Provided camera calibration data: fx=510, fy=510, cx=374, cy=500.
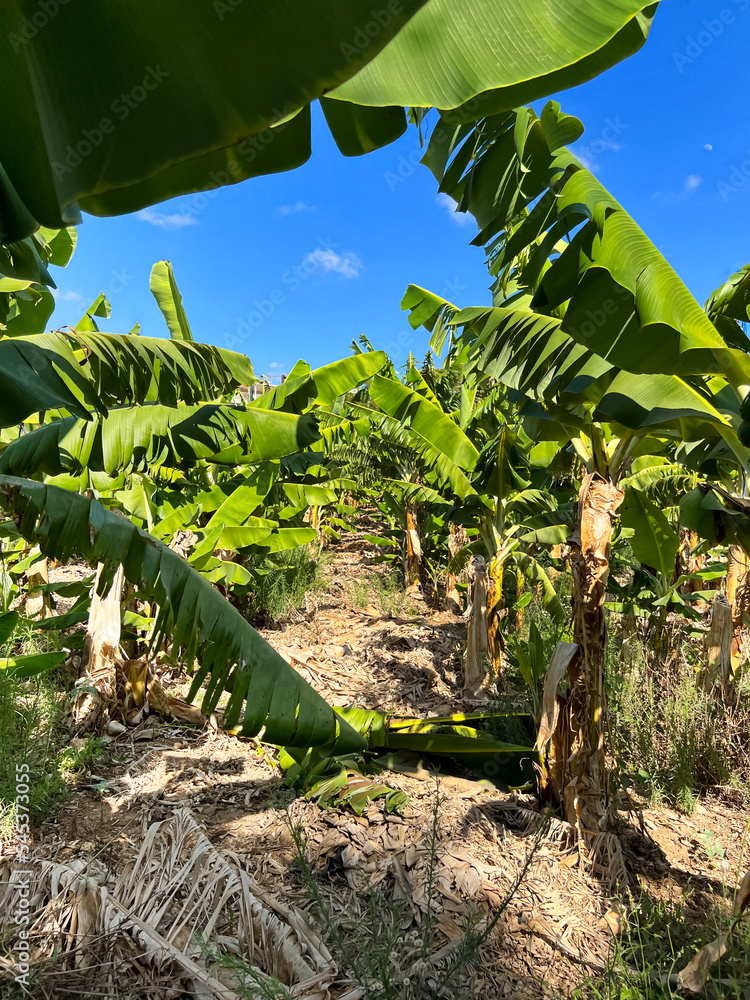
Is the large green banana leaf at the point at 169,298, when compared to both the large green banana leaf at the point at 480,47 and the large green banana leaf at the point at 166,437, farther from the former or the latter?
the large green banana leaf at the point at 480,47

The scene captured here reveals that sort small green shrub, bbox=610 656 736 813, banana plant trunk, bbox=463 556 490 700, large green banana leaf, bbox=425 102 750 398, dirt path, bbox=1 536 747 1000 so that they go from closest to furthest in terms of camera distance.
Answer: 1. large green banana leaf, bbox=425 102 750 398
2. dirt path, bbox=1 536 747 1000
3. small green shrub, bbox=610 656 736 813
4. banana plant trunk, bbox=463 556 490 700

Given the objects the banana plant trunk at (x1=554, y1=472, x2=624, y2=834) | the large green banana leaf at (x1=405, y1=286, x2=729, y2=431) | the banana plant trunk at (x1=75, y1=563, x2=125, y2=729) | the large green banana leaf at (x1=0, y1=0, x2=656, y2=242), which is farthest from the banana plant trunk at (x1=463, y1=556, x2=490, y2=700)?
the large green banana leaf at (x1=0, y1=0, x2=656, y2=242)

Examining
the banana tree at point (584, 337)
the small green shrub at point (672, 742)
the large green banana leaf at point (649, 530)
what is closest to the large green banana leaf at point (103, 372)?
the banana tree at point (584, 337)

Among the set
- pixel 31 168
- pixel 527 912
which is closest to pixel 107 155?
pixel 31 168

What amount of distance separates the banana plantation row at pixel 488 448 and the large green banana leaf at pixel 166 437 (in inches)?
0.6

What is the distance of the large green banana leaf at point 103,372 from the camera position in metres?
1.84

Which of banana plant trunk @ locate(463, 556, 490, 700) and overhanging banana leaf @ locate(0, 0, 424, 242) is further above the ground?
overhanging banana leaf @ locate(0, 0, 424, 242)

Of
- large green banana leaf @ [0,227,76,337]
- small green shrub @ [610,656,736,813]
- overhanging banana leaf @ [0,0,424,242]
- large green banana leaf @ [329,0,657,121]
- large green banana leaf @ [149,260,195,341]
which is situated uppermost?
large green banana leaf @ [149,260,195,341]

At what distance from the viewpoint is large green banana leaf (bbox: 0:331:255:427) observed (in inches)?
72.3

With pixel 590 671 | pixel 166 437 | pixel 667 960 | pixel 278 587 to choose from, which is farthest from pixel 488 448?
pixel 278 587

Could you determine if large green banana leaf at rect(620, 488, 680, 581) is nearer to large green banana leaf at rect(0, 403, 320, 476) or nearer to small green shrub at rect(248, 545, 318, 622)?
large green banana leaf at rect(0, 403, 320, 476)

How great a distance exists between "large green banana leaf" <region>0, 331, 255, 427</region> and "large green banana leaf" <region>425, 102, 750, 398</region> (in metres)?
1.60

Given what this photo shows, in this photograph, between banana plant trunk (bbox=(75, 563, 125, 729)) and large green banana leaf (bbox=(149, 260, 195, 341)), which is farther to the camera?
large green banana leaf (bbox=(149, 260, 195, 341))

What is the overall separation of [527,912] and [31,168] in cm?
326
